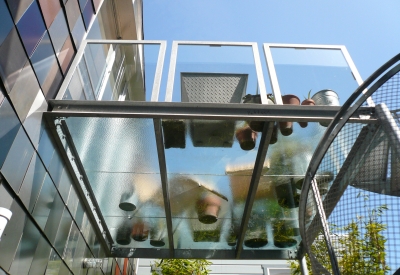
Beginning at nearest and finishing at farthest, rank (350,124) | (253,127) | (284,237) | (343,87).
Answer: (350,124)
(253,127)
(343,87)
(284,237)

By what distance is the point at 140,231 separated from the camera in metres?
7.15

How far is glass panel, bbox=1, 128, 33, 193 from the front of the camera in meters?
3.69

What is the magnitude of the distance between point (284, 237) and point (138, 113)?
156 inches

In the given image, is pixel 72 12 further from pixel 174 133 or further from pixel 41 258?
pixel 41 258

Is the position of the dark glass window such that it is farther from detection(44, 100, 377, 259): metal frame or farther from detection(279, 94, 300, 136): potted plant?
detection(279, 94, 300, 136): potted plant

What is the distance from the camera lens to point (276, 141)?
502 cm

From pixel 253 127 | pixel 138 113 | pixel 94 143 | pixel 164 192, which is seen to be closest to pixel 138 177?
pixel 164 192

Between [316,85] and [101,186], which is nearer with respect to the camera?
[316,85]

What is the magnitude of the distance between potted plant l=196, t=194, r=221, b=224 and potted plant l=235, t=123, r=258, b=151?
1522 millimetres

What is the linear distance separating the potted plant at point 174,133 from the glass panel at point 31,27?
5.53 feet

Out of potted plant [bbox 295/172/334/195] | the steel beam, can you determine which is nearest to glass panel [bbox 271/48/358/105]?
potted plant [bbox 295/172/334/195]

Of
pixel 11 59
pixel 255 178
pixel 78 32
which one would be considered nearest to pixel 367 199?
pixel 255 178

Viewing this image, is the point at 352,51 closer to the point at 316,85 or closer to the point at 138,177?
the point at 316,85

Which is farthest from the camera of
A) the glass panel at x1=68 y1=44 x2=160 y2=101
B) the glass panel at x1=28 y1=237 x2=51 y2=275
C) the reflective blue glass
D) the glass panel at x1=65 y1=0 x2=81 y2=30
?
the glass panel at x1=65 y1=0 x2=81 y2=30
